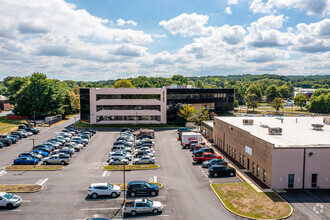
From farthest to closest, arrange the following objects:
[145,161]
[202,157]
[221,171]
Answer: [202,157]
[145,161]
[221,171]

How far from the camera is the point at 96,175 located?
3841 cm

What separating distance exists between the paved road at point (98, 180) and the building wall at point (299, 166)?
6.37m

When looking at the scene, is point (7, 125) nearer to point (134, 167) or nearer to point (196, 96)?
point (196, 96)

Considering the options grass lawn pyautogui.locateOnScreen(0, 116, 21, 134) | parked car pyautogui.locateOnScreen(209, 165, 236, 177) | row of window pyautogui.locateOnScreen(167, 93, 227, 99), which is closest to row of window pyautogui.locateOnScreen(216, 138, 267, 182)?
parked car pyautogui.locateOnScreen(209, 165, 236, 177)

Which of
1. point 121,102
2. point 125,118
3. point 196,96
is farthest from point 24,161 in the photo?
point 196,96

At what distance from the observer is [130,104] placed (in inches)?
3359

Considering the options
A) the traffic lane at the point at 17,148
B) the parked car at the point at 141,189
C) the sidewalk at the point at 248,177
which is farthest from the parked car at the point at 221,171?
the traffic lane at the point at 17,148

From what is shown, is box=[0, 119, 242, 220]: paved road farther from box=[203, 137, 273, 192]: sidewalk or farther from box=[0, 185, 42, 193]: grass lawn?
box=[203, 137, 273, 192]: sidewalk

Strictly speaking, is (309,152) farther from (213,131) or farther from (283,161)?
(213,131)

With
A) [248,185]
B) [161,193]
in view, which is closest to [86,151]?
[161,193]

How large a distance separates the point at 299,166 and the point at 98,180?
26.7m

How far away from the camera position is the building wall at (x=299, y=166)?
32.8m

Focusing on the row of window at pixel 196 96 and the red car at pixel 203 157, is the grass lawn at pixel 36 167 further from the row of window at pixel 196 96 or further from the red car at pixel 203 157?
the row of window at pixel 196 96

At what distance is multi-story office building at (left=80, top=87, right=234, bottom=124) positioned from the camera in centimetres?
8488
